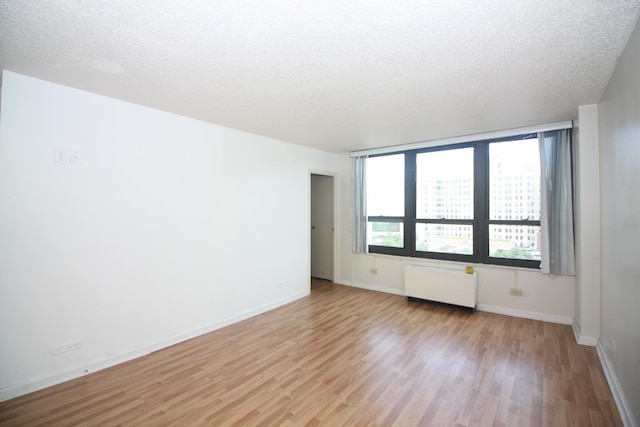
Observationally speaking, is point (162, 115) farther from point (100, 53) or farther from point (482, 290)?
point (482, 290)

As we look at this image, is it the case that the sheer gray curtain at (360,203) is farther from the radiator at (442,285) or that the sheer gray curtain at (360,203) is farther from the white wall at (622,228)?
the white wall at (622,228)

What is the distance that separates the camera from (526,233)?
4.25 metres

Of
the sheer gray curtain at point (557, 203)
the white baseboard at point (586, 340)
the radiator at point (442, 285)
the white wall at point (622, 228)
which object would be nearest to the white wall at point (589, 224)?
the white baseboard at point (586, 340)

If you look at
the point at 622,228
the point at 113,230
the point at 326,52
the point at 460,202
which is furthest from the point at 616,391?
the point at 113,230

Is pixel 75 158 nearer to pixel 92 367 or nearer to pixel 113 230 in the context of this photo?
pixel 113 230

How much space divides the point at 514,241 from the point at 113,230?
517 centimetres

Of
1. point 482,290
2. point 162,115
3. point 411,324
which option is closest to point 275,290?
point 411,324

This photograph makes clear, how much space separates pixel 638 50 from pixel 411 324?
11.2 feet

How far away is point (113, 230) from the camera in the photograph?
2979mm

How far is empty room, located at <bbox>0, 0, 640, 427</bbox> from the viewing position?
6.38 feet

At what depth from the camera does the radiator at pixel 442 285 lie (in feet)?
14.4

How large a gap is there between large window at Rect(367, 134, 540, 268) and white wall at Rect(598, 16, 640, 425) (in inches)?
48.9

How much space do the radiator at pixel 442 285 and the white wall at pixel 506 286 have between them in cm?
19

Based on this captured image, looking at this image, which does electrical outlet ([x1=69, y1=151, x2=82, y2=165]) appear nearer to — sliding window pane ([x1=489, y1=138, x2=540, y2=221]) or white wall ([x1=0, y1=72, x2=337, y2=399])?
white wall ([x1=0, y1=72, x2=337, y2=399])
